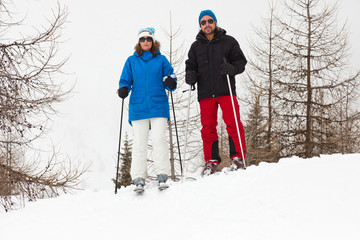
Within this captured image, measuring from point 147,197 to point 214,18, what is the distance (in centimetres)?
293

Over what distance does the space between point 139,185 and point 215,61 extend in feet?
7.24

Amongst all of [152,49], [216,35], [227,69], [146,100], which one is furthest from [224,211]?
[216,35]

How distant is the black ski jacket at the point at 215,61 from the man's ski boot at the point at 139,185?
5.18ft

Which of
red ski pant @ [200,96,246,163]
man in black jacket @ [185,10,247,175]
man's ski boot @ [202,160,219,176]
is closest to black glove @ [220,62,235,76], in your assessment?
man in black jacket @ [185,10,247,175]

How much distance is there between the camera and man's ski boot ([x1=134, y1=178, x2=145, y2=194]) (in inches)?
153

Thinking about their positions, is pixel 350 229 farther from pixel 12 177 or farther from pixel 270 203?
pixel 12 177

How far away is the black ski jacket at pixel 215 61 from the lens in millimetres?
4531

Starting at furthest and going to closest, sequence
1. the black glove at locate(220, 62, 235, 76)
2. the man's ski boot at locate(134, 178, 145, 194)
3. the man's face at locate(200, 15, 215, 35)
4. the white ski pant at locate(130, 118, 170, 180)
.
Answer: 1. the man's face at locate(200, 15, 215, 35)
2. the black glove at locate(220, 62, 235, 76)
3. the white ski pant at locate(130, 118, 170, 180)
4. the man's ski boot at locate(134, 178, 145, 194)

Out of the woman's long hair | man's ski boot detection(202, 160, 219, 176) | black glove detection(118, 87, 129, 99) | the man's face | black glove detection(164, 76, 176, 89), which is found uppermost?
the man's face

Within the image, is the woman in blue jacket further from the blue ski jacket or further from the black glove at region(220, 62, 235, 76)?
the black glove at region(220, 62, 235, 76)

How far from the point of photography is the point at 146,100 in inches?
169

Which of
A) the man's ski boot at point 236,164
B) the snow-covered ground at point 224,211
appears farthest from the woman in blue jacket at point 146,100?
the man's ski boot at point 236,164

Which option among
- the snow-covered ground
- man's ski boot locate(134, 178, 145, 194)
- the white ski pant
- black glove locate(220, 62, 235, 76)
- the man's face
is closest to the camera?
the snow-covered ground

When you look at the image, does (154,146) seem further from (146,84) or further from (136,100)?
(146,84)
